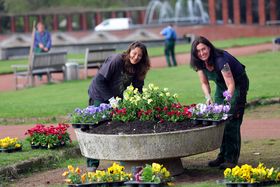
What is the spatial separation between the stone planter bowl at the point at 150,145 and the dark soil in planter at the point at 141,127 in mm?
214

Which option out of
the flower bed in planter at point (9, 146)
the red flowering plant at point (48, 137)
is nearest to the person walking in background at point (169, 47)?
the red flowering plant at point (48, 137)

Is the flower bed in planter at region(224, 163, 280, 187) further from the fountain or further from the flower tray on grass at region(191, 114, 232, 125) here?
the fountain

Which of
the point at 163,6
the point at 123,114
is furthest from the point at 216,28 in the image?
the point at 123,114

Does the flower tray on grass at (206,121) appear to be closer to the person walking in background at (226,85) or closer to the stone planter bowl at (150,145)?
the stone planter bowl at (150,145)

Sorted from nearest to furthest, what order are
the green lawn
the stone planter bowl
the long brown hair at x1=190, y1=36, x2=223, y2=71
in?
1. the stone planter bowl
2. the long brown hair at x1=190, y1=36, x2=223, y2=71
3. the green lawn

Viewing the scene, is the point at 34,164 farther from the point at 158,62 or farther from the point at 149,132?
the point at 158,62

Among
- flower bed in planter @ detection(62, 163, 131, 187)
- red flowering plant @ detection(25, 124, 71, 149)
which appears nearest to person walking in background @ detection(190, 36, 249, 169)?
flower bed in planter @ detection(62, 163, 131, 187)

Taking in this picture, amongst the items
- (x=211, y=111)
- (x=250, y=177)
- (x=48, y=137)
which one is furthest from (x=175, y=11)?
(x=250, y=177)

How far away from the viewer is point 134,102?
10258mm

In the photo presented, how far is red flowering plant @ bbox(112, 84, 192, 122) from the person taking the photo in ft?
33.6

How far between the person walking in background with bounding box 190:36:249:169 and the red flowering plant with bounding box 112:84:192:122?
2.03ft

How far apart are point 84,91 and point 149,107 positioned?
1198 cm

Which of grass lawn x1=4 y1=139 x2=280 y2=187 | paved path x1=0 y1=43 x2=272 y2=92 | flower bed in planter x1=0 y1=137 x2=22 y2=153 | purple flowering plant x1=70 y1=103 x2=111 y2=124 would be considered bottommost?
paved path x1=0 y1=43 x2=272 y2=92

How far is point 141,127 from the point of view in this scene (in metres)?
10.2
